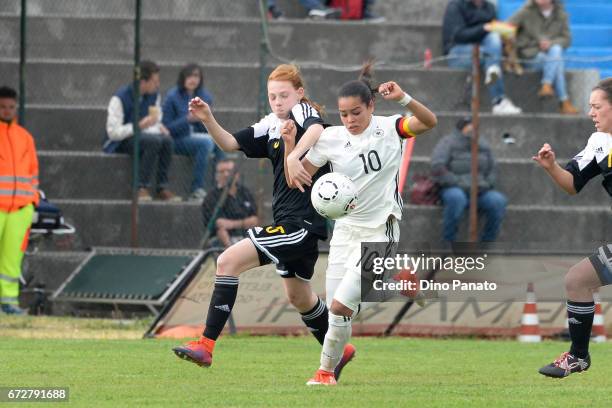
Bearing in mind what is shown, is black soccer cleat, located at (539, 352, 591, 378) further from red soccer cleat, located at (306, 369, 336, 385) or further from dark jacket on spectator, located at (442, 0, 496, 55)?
dark jacket on spectator, located at (442, 0, 496, 55)

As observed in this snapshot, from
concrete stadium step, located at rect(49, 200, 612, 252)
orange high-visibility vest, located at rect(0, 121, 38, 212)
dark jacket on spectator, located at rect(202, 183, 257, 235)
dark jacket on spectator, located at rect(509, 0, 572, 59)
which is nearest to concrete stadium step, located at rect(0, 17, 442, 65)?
dark jacket on spectator, located at rect(509, 0, 572, 59)

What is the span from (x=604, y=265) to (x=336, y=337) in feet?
6.23

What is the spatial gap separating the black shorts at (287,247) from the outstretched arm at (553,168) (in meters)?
1.71

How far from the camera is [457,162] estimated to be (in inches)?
655

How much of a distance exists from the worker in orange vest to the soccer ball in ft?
23.6

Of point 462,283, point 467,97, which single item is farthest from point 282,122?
point 467,97

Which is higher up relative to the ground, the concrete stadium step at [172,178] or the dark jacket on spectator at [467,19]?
the dark jacket on spectator at [467,19]

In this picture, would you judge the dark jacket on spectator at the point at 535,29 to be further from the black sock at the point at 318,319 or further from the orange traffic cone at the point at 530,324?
the black sock at the point at 318,319

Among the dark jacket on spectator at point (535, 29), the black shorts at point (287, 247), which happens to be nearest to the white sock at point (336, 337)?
the black shorts at point (287, 247)

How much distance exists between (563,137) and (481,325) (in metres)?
5.22

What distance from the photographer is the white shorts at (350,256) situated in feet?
30.0

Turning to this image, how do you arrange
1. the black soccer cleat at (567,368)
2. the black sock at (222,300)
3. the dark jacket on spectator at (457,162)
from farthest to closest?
the dark jacket on spectator at (457,162) < the black sock at (222,300) < the black soccer cleat at (567,368)

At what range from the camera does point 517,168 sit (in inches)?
711

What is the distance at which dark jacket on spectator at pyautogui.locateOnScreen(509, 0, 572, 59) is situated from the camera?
19062 mm
